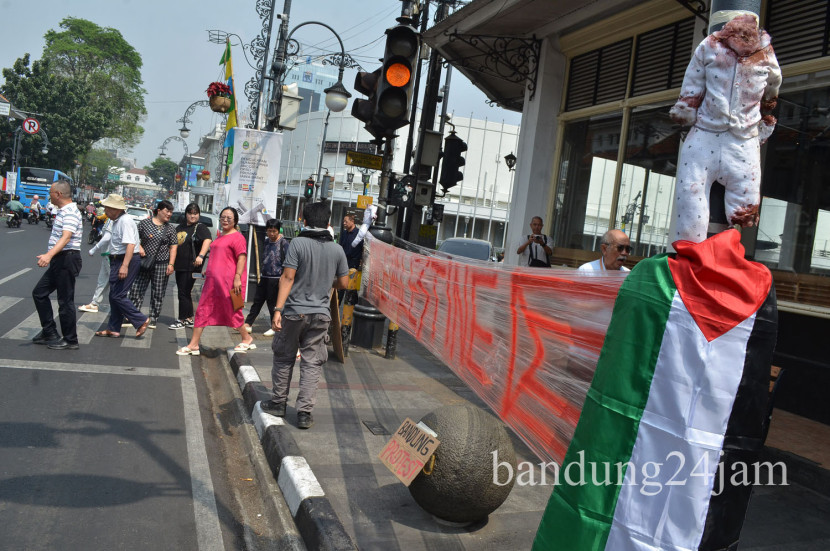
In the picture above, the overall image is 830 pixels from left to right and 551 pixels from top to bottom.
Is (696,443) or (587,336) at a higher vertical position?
(587,336)

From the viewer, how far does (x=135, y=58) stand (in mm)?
61438

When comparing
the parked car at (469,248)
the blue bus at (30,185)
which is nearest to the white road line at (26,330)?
the parked car at (469,248)

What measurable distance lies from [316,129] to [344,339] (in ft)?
188

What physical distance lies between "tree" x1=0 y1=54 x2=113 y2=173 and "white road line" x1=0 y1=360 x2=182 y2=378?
159ft

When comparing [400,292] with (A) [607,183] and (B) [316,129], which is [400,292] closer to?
(A) [607,183]

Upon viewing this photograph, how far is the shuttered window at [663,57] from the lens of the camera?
791cm

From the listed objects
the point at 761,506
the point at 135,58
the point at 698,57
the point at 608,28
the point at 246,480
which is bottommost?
the point at 246,480

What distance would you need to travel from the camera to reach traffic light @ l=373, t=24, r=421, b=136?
6.21 meters

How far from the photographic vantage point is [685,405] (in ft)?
6.75

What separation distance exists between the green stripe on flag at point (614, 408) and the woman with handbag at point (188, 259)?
327 inches

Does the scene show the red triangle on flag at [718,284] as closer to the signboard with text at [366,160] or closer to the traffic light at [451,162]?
the signboard with text at [366,160]

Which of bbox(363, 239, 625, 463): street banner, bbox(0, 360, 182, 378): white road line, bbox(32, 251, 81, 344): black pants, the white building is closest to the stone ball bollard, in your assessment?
bbox(363, 239, 625, 463): street banner

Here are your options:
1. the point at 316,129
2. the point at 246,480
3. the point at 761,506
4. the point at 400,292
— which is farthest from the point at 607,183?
the point at 316,129

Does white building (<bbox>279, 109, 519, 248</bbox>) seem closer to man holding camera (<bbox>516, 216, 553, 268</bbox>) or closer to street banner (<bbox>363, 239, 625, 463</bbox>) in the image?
man holding camera (<bbox>516, 216, 553, 268</bbox>)
